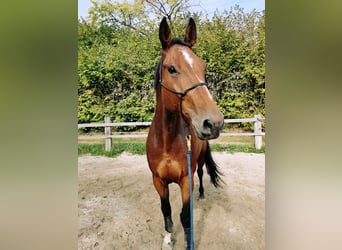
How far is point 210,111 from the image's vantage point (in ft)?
3.90

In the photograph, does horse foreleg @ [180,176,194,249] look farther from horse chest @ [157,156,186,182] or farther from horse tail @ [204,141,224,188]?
horse tail @ [204,141,224,188]

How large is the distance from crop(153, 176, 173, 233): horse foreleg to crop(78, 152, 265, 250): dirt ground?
3 centimetres

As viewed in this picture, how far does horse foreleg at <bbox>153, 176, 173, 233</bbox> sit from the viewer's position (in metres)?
1.47

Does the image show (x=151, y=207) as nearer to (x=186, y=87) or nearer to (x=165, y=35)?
(x=186, y=87)

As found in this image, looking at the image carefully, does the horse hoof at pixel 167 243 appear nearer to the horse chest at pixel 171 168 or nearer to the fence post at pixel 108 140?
the horse chest at pixel 171 168

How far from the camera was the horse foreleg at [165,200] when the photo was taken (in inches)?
57.8

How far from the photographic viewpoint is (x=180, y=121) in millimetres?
1368

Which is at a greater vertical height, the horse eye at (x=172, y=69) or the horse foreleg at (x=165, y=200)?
the horse eye at (x=172, y=69)

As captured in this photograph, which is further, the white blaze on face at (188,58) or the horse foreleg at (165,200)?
the horse foreleg at (165,200)

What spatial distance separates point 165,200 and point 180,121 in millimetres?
418

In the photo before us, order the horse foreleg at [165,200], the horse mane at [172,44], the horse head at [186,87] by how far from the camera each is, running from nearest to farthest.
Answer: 1. the horse head at [186,87]
2. the horse mane at [172,44]
3. the horse foreleg at [165,200]

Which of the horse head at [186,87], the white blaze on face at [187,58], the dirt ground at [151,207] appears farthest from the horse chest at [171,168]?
the white blaze on face at [187,58]
